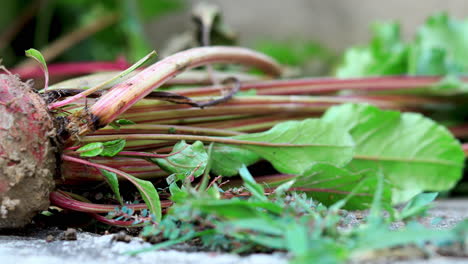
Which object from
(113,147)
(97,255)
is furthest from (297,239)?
(113,147)

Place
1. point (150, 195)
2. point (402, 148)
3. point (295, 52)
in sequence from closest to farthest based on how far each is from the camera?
point (150, 195) < point (402, 148) < point (295, 52)

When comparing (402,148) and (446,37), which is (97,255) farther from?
(446,37)

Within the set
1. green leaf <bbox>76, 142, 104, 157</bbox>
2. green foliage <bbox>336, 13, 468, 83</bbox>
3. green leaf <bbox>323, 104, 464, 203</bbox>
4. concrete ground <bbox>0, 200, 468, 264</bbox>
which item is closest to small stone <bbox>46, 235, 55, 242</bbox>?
concrete ground <bbox>0, 200, 468, 264</bbox>

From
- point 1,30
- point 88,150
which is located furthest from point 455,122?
point 1,30

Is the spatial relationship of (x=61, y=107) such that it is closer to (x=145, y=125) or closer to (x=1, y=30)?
(x=145, y=125)

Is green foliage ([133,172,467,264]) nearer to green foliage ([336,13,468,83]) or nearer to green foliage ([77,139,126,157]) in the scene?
green foliage ([77,139,126,157])
